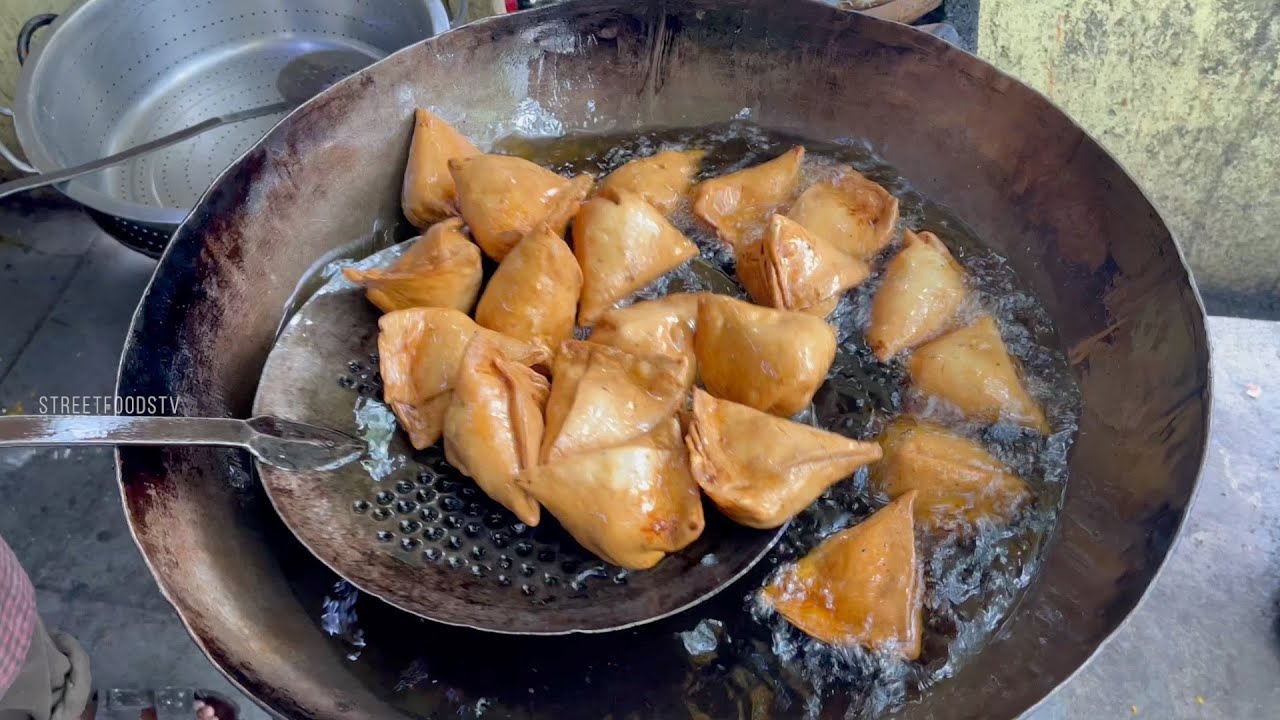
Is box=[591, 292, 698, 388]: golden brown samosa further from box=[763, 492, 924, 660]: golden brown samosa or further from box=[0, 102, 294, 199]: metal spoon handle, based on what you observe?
box=[0, 102, 294, 199]: metal spoon handle

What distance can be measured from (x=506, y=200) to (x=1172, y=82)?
212cm

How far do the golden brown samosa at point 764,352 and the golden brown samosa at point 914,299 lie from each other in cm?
18

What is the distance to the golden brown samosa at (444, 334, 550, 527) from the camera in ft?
4.34

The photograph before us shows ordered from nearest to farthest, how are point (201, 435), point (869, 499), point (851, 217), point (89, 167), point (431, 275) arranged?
point (201, 435) < point (869, 499) < point (431, 275) < point (851, 217) < point (89, 167)

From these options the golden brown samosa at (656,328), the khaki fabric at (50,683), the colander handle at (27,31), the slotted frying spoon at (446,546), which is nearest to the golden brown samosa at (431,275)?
the slotted frying spoon at (446,546)

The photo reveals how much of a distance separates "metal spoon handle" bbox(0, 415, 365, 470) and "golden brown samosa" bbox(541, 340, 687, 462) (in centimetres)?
39

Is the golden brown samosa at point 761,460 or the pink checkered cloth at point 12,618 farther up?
the golden brown samosa at point 761,460

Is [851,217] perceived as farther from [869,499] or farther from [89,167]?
[89,167]

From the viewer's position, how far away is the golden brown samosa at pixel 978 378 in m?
1.48

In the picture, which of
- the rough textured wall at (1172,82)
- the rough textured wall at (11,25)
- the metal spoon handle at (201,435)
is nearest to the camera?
the metal spoon handle at (201,435)

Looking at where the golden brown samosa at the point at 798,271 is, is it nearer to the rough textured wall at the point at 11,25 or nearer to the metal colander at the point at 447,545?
the metal colander at the point at 447,545

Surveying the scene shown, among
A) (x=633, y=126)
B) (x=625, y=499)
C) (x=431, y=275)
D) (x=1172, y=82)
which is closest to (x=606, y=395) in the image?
(x=625, y=499)

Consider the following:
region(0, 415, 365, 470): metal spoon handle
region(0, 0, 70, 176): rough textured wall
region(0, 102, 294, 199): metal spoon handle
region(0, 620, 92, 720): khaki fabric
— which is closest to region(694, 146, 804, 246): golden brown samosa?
region(0, 415, 365, 470): metal spoon handle

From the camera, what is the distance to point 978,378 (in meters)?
1.49
